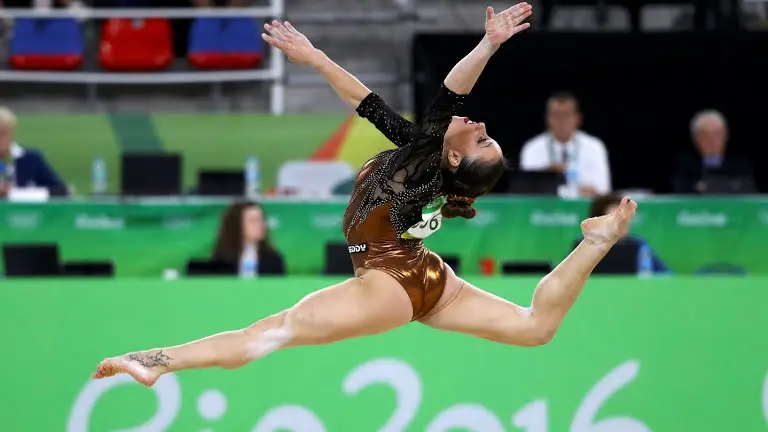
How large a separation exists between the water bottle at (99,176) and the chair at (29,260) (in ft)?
6.46

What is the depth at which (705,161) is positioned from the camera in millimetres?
9078

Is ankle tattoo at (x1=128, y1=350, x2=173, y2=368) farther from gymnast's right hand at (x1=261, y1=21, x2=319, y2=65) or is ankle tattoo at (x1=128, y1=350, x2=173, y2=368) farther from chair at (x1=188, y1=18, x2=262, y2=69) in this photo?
chair at (x1=188, y1=18, x2=262, y2=69)

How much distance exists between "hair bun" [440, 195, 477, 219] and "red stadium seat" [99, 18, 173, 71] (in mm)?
6805

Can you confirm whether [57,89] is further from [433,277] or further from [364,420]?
[433,277]

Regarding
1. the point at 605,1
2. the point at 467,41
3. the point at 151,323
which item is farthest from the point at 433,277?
the point at 605,1

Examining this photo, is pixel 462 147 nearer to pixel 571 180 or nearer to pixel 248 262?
pixel 248 262

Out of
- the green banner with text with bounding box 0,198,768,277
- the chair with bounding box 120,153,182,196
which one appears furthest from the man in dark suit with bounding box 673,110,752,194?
the chair with bounding box 120,153,182,196

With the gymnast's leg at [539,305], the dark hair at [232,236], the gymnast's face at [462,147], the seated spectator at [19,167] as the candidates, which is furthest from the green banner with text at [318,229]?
the gymnast's face at [462,147]

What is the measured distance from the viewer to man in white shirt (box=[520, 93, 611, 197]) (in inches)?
348

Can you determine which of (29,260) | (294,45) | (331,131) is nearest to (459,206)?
(294,45)

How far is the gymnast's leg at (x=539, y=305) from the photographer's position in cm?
508

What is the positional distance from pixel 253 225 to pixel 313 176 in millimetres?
1757

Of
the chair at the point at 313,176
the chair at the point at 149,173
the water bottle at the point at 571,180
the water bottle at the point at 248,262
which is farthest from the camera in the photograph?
the chair at the point at 313,176

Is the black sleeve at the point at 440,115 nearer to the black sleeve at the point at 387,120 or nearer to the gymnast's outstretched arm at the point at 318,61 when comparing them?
the black sleeve at the point at 387,120
